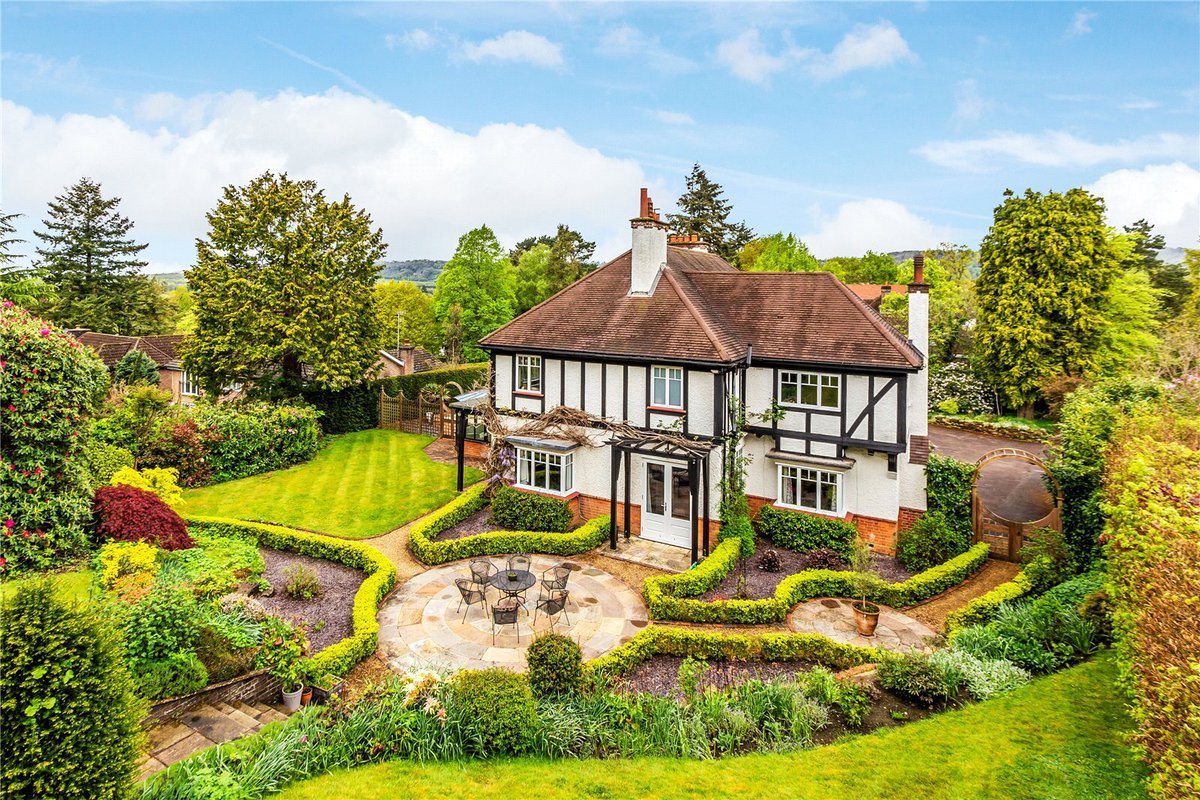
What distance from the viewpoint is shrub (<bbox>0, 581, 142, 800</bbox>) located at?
4988 millimetres

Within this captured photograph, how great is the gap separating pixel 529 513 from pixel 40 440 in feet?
36.0

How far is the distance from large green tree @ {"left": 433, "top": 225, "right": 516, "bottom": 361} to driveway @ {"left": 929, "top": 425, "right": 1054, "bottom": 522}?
3269cm

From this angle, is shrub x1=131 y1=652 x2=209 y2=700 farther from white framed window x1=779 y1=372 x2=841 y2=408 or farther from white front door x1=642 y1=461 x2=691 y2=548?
white framed window x1=779 y1=372 x2=841 y2=408

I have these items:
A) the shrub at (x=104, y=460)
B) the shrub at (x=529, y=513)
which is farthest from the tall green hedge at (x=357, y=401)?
the shrub at (x=529, y=513)

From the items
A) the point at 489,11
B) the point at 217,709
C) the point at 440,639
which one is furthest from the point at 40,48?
the point at 440,639

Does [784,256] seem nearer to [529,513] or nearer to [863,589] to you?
[529,513]

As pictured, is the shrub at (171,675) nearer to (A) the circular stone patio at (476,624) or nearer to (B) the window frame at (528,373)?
(A) the circular stone patio at (476,624)

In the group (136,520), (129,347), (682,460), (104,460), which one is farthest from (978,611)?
(129,347)

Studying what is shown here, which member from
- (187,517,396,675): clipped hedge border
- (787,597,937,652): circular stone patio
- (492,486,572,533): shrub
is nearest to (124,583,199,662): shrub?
(187,517,396,675): clipped hedge border

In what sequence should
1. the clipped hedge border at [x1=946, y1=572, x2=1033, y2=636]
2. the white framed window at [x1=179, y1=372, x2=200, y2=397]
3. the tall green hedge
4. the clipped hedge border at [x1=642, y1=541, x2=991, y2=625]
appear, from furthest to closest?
the white framed window at [x1=179, y1=372, x2=200, y2=397]
the tall green hedge
the clipped hedge border at [x1=642, y1=541, x2=991, y2=625]
the clipped hedge border at [x1=946, y1=572, x2=1033, y2=636]

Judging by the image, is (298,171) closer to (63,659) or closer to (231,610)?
(231,610)

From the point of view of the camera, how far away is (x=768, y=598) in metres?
13.9

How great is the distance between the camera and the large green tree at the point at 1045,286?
30.2 meters

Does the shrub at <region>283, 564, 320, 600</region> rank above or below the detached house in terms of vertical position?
below
